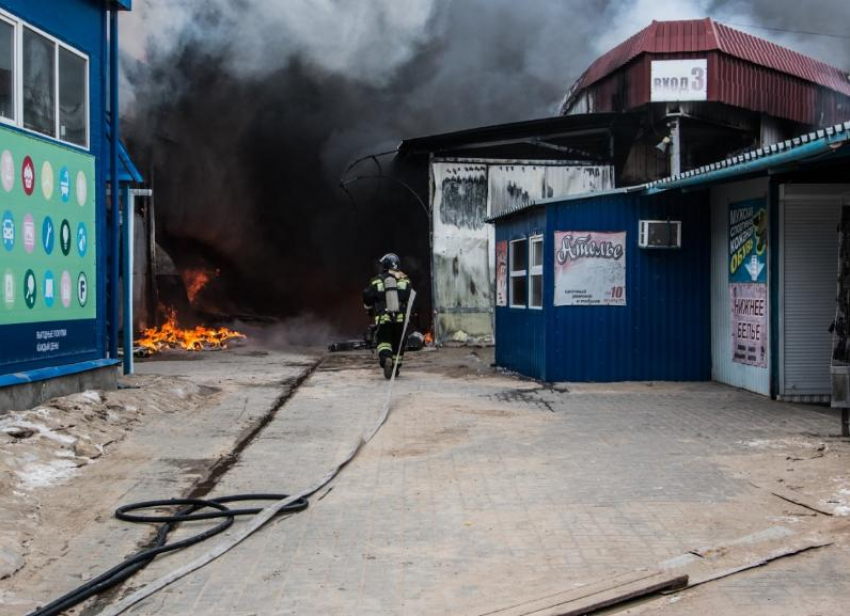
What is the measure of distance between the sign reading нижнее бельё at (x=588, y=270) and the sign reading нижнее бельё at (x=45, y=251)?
6.05m

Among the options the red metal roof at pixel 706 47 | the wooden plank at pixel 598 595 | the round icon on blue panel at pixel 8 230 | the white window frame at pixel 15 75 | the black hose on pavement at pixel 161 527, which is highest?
the red metal roof at pixel 706 47

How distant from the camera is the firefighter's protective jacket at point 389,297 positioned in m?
12.7

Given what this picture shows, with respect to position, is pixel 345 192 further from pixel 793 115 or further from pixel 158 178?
pixel 793 115

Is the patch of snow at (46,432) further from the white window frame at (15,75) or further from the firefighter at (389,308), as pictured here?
the firefighter at (389,308)

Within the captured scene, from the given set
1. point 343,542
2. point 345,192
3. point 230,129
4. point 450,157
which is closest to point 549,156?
point 450,157

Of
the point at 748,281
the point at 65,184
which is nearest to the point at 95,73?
the point at 65,184

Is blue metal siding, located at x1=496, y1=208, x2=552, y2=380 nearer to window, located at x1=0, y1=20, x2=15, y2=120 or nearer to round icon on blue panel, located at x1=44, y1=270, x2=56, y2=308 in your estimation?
round icon on blue panel, located at x1=44, y1=270, x2=56, y2=308

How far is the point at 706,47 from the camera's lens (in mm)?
19500

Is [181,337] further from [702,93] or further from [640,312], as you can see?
[702,93]

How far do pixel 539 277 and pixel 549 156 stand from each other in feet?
21.7

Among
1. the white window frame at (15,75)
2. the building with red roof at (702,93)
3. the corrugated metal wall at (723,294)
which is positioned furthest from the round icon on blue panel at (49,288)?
the building with red roof at (702,93)

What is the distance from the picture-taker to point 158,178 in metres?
20.3

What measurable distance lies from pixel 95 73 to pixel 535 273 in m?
6.44

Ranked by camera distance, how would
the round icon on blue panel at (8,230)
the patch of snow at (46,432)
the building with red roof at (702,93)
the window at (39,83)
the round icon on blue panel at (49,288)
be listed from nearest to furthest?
1. the patch of snow at (46,432)
2. the round icon on blue panel at (8,230)
3. the window at (39,83)
4. the round icon on blue panel at (49,288)
5. the building with red roof at (702,93)
